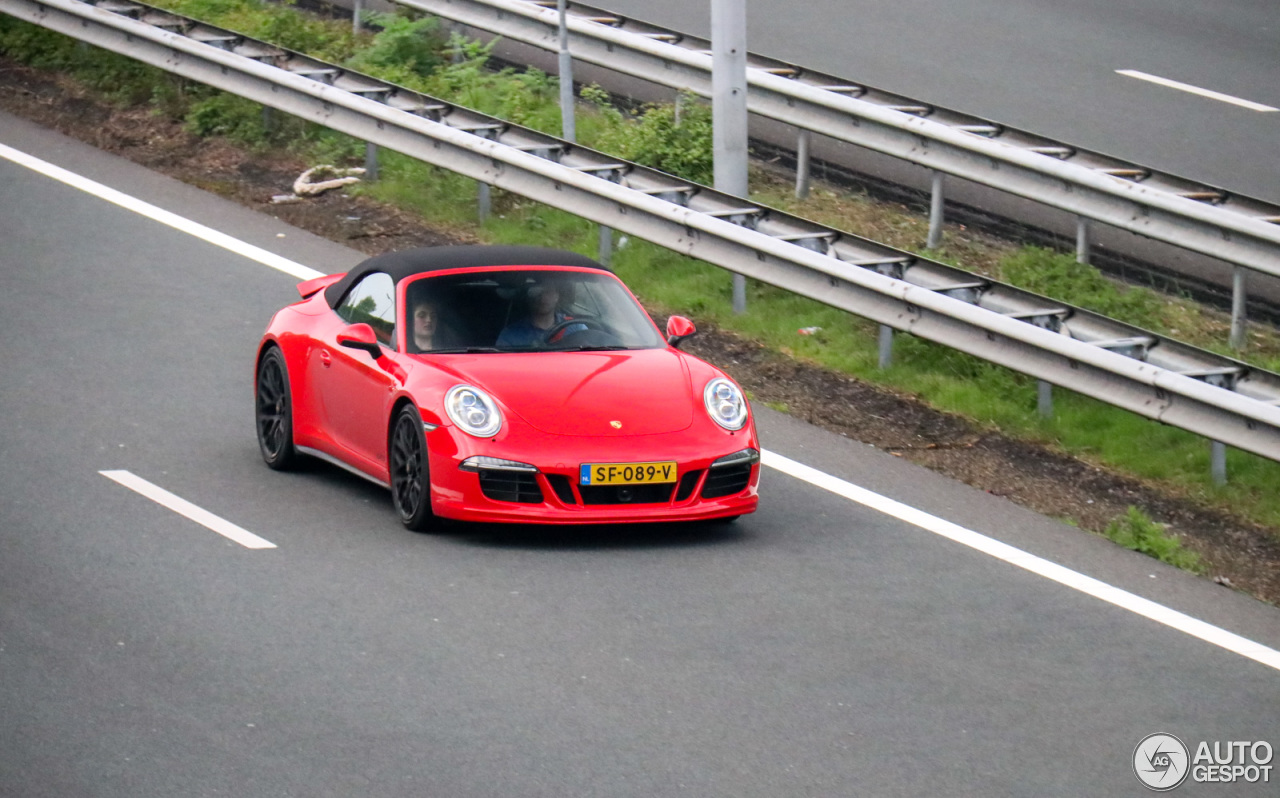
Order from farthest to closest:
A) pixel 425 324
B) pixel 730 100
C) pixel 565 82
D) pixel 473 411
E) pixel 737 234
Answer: pixel 565 82 < pixel 730 100 < pixel 737 234 < pixel 425 324 < pixel 473 411

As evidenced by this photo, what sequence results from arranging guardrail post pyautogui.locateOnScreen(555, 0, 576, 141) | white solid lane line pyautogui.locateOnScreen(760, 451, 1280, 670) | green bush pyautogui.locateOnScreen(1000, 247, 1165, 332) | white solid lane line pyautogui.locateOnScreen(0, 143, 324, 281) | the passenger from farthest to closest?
A: 1. guardrail post pyautogui.locateOnScreen(555, 0, 576, 141)
2. white solid lane line pyautogui.locateOnScreen(0, 143, 324, 281)
3. green bush pyautogui.locateOnScreen(1000, 247, 1165, 332)
4. the passenger
5. white solid lane line pyautogui.locateOnScreen(760, 451, 1280, 670)

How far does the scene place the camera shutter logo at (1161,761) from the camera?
7.02m

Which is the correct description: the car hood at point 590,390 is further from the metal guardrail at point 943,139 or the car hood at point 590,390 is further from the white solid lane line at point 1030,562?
the metal guardrail at point 943,139

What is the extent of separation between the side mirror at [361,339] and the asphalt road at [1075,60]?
8220mm

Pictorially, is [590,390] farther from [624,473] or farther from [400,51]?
[400,51]

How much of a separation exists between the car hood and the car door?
1.80 ft

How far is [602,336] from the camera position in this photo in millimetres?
10547

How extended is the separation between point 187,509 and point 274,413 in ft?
4.10

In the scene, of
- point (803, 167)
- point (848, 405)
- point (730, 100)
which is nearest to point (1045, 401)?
point (848, 405)

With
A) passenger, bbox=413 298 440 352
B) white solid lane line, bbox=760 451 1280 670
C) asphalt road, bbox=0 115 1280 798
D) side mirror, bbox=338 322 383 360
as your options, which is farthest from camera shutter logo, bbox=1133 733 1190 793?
side mirror, bbox=338 322 383 360

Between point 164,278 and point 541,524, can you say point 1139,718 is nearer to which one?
point 541,524

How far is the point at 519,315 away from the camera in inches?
414

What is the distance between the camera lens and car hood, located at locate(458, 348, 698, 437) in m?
9.64

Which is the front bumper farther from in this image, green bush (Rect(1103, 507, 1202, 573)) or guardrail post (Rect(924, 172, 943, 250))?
guardrail post (Rect(924, 172, 943, 250))
